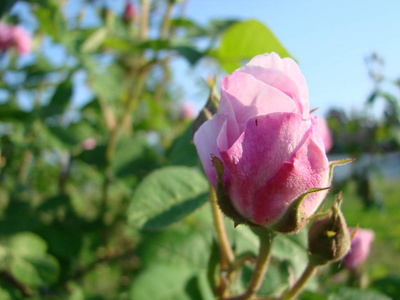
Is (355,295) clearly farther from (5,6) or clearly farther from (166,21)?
(166,21)

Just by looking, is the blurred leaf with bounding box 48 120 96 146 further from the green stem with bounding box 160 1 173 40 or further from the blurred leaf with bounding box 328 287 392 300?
the blurred leaf with bounding box 328 287 392 300

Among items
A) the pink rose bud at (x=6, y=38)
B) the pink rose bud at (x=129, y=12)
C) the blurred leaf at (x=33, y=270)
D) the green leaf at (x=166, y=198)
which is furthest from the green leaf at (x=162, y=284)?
the pink rose bud at (x=6, y=38)

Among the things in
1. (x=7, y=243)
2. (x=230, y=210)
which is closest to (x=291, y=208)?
(x=230, y=210)

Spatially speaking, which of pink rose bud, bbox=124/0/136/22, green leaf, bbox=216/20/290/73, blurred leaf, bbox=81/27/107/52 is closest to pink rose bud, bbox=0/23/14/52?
pink rose bud, bbox=124/0/136/22

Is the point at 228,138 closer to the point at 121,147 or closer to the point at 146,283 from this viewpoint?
the point at 146,283

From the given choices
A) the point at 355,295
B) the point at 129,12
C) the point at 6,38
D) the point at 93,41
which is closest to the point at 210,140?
the point at 355,295

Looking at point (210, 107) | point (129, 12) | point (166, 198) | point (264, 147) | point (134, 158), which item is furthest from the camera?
point (129, 12)

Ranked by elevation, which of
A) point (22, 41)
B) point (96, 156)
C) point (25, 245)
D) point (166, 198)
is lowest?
point (25, 245)
